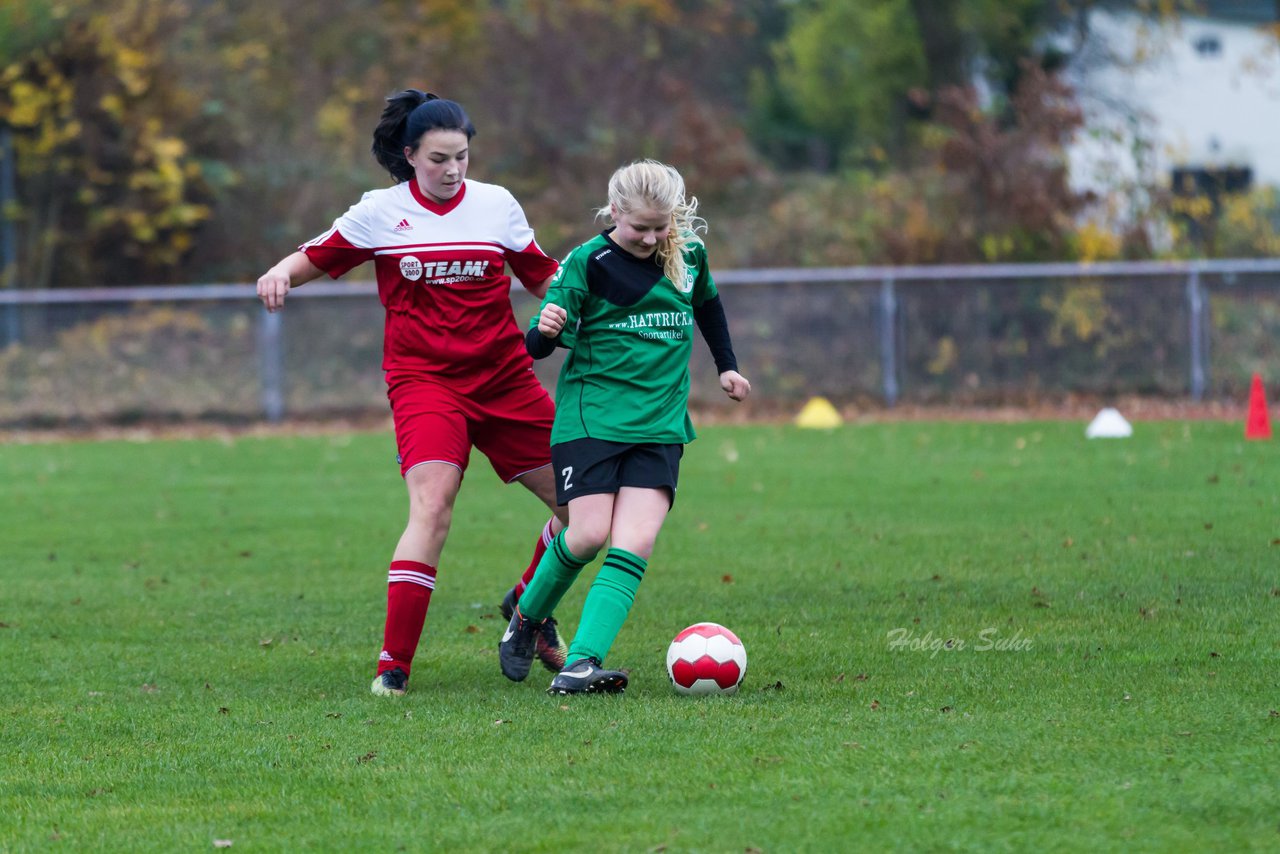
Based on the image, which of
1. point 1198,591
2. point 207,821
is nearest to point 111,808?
point 207,821

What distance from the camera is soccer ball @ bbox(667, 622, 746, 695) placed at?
537 centimetres

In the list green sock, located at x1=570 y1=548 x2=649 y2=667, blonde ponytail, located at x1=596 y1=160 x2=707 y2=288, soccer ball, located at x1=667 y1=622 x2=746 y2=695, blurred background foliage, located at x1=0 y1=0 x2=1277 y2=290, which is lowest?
soccer ball, located at x1=667 y1=622 x2=746 y2=695

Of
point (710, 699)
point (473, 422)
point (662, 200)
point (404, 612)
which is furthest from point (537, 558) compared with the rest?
point (662, 200)

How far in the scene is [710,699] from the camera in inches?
207

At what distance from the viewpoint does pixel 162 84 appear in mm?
22719

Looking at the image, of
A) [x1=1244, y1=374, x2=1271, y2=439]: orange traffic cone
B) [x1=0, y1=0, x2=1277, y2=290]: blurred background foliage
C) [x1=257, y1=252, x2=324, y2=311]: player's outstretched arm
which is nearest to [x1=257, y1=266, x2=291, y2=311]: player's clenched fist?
[x1=257, y1=252, x2=324, y2=311]: player's outstretched arm

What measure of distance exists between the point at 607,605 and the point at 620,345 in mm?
876

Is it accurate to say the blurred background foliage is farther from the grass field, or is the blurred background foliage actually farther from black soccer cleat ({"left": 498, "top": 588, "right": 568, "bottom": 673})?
black soccer cleat ({"left": 498, "top": 588, "right": 568, "bottom": 673})

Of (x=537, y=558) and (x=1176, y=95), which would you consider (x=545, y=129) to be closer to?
(x=1176, y=95)

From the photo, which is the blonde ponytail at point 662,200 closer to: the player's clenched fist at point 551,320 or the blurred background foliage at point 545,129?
the player's clenched fist at point 551,320

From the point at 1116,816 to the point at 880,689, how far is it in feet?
5.23

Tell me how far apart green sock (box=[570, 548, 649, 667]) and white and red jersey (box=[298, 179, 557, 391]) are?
0.89 metres

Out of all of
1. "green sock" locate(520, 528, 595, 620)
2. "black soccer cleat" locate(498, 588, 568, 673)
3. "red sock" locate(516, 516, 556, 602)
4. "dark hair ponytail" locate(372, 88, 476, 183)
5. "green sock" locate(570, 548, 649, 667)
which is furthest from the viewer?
"red sock" locate(516, 516, 556, 602)

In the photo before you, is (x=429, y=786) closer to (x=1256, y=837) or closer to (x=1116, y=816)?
(x=1116, y=816)
